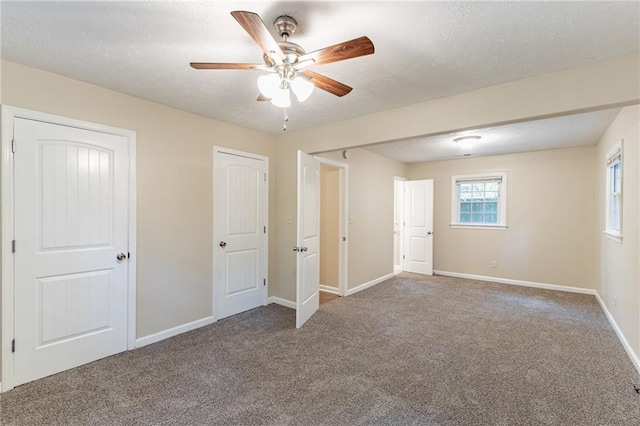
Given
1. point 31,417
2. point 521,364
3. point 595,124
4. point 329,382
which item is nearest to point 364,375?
point 329,382

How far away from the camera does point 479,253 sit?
5.93 m

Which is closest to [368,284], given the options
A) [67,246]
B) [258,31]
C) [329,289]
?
[329,289]

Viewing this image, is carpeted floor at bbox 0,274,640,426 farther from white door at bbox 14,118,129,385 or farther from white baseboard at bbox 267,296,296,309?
white baseboard at bbox 267,296,296,309

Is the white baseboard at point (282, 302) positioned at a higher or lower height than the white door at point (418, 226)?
lower

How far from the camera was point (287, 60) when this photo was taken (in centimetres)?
172

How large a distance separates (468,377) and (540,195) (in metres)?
4.21

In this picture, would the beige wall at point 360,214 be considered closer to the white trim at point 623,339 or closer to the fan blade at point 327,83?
the fan blade at point 327,83

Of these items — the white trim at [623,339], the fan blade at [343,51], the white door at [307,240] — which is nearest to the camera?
the fan blade at [343,51]

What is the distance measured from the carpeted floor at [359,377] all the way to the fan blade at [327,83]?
7.05ft

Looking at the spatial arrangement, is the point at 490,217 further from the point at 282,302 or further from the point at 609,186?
the point at 282,302

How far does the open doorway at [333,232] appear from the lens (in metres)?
4.79

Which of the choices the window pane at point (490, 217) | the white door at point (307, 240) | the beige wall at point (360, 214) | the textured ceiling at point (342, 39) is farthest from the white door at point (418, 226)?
the textured ceiling at point (342, 39)

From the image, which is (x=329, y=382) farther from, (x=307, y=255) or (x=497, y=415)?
(x=307, y=255)

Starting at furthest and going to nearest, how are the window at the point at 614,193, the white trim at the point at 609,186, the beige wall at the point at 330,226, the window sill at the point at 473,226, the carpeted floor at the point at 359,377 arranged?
the window sill at the point at 473,226 → the beige wall at the point at 330,226 → the window at the point at 614,193 → the white trim at the point at 609,186 → the carpeted floor at the point at 359,377
